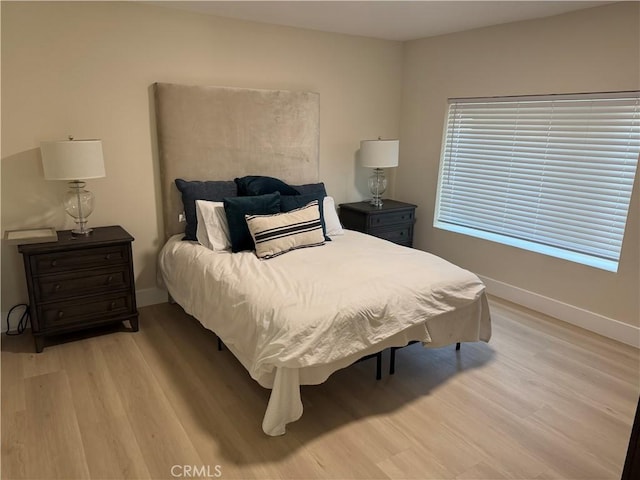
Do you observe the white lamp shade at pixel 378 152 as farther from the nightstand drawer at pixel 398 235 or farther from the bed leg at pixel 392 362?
the bed leg at pixel 392 362

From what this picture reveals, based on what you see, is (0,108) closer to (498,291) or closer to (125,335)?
(125,335)

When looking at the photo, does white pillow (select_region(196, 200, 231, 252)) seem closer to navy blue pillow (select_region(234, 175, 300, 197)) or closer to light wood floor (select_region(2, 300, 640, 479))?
navy blue pillow (select_region(234, 175, 300, 197))

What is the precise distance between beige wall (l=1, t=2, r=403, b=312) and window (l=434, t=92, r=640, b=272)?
1534 mm

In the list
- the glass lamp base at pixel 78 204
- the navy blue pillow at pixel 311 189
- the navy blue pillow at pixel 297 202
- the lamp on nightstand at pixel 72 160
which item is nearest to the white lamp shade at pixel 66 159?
the lamp on nightstand at pixel 72 160

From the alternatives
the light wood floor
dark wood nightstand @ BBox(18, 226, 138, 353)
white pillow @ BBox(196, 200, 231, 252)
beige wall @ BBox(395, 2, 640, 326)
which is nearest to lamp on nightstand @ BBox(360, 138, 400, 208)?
beige wall @ BBox(395, 2, 640, 326)

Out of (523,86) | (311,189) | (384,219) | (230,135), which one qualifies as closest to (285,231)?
(311,189)

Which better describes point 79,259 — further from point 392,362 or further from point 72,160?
point 392,362

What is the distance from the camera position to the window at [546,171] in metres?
3.17

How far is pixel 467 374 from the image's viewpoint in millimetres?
2746

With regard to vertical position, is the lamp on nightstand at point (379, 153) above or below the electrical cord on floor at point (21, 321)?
above

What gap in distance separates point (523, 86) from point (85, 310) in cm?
374

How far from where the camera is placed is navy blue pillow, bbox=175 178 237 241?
3.38 m

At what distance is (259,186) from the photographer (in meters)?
3.54

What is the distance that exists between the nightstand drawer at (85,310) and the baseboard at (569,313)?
309 cm
